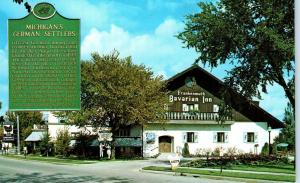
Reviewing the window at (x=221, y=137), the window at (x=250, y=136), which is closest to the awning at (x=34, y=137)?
the window at (x=221, y=137)

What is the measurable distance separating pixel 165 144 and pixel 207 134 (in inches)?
171

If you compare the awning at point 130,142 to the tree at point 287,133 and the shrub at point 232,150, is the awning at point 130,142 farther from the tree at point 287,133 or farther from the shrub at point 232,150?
the tree at point 287,133

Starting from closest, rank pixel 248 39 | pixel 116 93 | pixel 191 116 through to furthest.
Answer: pixel 248 39
pixel 116 93
pixel 191 116

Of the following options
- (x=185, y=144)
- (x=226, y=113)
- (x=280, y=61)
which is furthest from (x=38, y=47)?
(x=185, y=144)

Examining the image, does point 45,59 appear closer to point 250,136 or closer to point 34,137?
point 250,136

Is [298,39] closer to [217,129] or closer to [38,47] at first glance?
[38,47]

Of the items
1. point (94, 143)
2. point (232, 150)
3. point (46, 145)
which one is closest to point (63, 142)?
point (94, 143)

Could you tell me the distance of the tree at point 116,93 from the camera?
155ft

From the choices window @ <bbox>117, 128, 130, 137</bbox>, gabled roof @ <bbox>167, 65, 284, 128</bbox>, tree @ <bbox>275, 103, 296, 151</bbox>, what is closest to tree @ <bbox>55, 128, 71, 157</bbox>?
window @ <bbox>117, 128, 130, 137</bbox>

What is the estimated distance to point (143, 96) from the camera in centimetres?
4797

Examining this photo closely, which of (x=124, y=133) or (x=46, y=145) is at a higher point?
Result: (x=124, y=133)

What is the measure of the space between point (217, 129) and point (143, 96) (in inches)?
486

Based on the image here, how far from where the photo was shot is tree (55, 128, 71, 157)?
54.4m

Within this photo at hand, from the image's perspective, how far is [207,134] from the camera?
5678 cm
